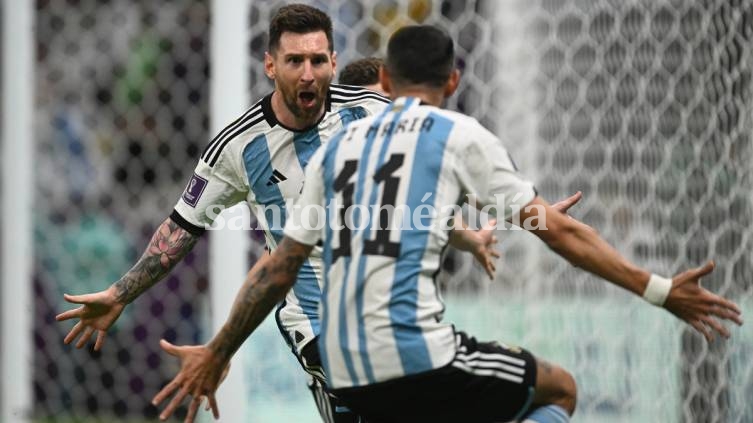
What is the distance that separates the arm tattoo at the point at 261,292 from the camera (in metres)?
3.62

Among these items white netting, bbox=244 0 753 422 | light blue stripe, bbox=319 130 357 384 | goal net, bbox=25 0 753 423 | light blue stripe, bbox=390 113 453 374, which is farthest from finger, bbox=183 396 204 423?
white netting, bbox=244 0 753 422

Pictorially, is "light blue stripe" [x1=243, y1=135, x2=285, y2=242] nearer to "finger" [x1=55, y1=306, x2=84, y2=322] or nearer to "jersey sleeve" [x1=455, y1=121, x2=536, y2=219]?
"finger" [x1=55, y1=306, x2=84, y2=322]

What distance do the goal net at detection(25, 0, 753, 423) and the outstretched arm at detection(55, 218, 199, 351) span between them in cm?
171

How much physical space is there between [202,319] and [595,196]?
271 cm

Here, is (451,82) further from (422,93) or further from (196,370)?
(196,370)

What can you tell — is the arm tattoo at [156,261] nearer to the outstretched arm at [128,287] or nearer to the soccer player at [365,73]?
the outstretched arm at [128,287]

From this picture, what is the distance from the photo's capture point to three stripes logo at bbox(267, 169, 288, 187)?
459cm

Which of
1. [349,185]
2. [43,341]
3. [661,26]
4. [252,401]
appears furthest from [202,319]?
[349,185]

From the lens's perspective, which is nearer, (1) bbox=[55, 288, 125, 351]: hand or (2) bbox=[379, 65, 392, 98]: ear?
(2) bbox=[379, 65, 392, 98]: ear

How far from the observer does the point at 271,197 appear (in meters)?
4.61

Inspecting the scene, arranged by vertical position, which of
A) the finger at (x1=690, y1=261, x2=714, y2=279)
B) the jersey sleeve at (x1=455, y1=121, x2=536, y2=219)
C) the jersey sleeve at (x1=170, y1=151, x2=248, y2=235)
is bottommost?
the finger at (x1=690, y1=261, x2=714, y2=279)

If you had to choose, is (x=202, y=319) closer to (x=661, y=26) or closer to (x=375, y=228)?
(x=661, y=26)

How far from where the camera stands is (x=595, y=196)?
20.4 ft

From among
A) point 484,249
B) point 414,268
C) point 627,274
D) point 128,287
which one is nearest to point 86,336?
point 128,287
